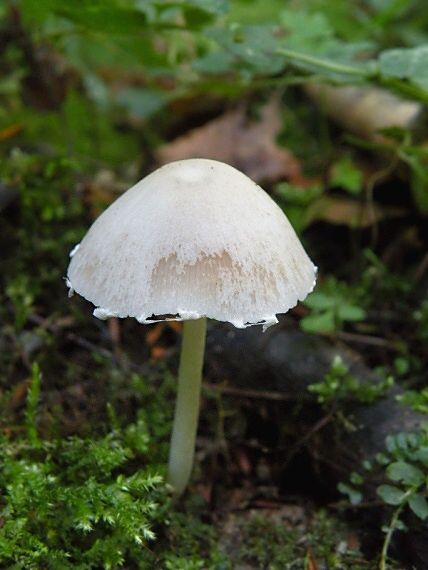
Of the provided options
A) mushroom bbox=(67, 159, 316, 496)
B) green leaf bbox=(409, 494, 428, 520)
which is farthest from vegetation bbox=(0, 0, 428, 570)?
mushroom bbox=(67, 159, 316, 496)

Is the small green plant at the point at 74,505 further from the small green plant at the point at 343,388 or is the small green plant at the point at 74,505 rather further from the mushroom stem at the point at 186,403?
the small green plant at the point at 343,388

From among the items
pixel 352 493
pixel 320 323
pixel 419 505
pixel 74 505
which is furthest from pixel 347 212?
pixel 74 505

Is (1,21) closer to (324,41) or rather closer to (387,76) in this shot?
(324,41)

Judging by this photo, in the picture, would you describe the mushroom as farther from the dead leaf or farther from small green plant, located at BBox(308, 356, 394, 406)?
the dead leaf

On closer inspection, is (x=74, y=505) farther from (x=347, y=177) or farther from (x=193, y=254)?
(x=347, y=177)

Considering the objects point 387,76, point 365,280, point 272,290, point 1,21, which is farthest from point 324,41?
point 1,21

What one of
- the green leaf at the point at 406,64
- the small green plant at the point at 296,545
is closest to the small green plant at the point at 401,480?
the small green plant at the point at 296,545
